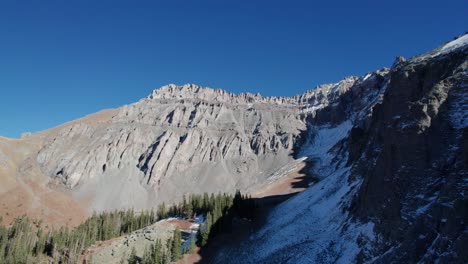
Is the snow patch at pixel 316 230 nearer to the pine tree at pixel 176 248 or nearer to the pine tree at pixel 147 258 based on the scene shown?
the pine tree at pixel 176 248

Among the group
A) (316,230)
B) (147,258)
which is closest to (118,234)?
(147,258)

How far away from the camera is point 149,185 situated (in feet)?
576

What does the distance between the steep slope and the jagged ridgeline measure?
38.7ft

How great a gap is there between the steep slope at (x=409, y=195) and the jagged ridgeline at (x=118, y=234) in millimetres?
11810

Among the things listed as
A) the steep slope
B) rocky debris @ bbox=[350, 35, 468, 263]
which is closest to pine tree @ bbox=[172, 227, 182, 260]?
the steep slope

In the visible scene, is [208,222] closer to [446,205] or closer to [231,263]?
[231,263]

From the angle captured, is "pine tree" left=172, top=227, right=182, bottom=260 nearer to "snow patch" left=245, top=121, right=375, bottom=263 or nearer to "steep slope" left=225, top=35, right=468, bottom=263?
"steep slope" left=225, top=35, right=468, bottom=263

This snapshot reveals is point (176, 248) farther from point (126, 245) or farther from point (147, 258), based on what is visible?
point (126, 245)

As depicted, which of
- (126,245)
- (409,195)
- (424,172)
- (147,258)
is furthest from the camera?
(126,245)

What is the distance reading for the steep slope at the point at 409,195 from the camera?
35719 mm

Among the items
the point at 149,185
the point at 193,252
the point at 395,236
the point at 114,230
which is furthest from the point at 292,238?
the point at 149,185

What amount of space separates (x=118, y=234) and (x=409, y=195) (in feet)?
258

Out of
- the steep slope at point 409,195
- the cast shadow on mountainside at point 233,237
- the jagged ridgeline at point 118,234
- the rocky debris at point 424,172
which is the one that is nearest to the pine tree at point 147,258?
the jagged ridgeline at point 118,234

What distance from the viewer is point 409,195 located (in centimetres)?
4275
